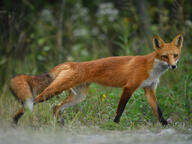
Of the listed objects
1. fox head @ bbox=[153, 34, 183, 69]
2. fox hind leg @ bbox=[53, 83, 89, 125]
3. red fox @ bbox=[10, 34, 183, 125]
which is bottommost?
fox hind leg @ bbox=[53, 83, 89, 125]

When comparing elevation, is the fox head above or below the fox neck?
above

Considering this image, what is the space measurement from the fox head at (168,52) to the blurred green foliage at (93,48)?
1.12ft

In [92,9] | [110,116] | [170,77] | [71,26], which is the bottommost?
[110,116]

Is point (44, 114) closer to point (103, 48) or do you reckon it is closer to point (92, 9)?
point (103, 48)

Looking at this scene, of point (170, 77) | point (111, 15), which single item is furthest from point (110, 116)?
point (111, 15)

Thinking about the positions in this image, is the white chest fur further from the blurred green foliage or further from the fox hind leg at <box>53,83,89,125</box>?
the fox hind leg at <box>53,83,89,125</box>

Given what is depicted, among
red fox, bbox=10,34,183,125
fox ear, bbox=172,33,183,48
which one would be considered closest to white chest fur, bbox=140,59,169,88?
red fox, bbox=10,34,183,125

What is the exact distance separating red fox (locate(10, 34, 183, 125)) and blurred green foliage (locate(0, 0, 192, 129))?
26 centimetres

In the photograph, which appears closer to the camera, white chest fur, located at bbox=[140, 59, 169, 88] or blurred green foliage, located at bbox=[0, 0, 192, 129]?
white chest fur, located at bbox=[140, 59, 169, 88]

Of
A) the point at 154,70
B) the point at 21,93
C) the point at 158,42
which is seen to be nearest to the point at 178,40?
the point at 158,42

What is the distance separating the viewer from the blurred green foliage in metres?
6.06

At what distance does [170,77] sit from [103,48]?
303 cm

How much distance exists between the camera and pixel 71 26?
1211cm

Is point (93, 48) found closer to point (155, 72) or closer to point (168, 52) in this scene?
point (155, 72)
